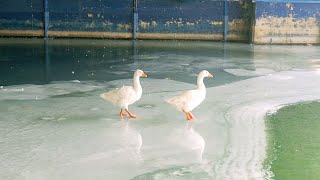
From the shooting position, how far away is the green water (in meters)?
4.44

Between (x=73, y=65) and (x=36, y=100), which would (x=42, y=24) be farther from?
(x=36, y=100)

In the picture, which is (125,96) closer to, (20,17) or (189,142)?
(189,142)

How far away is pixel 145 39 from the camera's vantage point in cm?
1864

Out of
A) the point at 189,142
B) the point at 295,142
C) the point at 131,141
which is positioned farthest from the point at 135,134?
the point at 295,142

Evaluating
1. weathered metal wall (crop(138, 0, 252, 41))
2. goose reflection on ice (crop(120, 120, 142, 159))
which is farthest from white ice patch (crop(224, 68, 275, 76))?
weathered metal wall (crop(138, 0, 252, 41))

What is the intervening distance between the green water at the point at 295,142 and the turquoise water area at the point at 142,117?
0.11 metres

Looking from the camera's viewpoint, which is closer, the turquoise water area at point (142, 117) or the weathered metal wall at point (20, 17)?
the turquoise water area at point (142, 117)

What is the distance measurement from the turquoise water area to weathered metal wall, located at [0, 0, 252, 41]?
5.63 metres

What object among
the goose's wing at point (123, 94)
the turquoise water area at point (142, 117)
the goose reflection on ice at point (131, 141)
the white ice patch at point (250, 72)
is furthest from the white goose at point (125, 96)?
the white ice patch at point (250, 72)

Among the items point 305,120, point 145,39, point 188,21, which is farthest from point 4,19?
point 305,120

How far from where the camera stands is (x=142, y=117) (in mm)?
6426

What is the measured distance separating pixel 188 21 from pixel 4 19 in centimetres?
709

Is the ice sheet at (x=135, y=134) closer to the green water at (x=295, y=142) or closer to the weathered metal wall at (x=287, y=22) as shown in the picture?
the green water at (x=295, y=142)

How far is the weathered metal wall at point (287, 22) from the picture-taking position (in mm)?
17438
